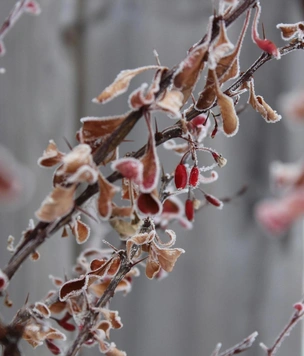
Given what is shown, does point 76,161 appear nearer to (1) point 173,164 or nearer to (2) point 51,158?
(2) point 51,158

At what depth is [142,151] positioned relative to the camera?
22cm

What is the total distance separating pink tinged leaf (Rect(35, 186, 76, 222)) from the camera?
0.60 ft

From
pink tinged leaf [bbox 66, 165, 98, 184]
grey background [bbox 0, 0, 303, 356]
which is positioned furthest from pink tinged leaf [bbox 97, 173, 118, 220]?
grey background [bbox 0, 0, 303, 356]

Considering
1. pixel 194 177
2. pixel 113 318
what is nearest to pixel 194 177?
pixel 194 177

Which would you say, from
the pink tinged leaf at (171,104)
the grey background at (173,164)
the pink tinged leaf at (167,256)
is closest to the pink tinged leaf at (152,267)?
the pink tinged leaf at (167,256)

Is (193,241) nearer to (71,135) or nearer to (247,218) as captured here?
(247,218)

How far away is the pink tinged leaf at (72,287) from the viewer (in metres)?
0.25

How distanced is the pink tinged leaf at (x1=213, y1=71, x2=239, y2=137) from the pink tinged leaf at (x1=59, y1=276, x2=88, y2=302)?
0.37 ft

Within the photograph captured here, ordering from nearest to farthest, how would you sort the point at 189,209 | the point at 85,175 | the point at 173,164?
1. the point at 85,175
2. the point at 189,209
3. the point at 173,164

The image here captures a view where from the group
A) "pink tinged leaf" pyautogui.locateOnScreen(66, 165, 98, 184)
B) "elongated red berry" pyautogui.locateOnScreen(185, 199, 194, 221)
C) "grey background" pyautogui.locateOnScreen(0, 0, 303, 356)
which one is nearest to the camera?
"pink tinged leaf" pyautogui.locateOnScreen(66, 165, 98, 184)

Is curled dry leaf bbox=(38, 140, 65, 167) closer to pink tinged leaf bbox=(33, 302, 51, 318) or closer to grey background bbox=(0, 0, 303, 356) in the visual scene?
pink tinged leaf bbox=(33, 302, 51, 318)

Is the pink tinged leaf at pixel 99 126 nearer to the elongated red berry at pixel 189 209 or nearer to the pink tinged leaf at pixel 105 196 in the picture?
the pink tinged leaf at pixel 105 196

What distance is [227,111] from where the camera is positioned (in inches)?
8.2

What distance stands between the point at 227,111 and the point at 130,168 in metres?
0.06
